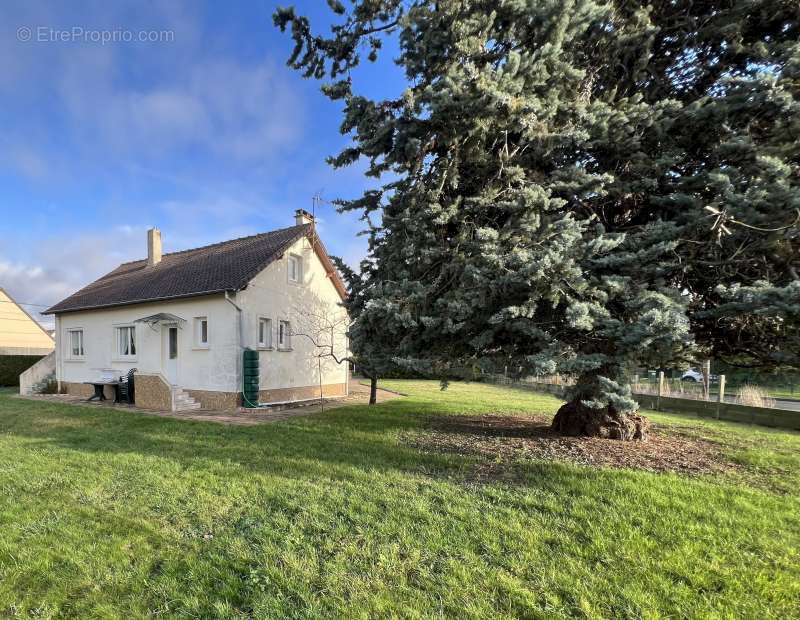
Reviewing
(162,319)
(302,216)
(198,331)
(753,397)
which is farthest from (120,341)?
(753,397)

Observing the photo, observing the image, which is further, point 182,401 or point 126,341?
point 126,341

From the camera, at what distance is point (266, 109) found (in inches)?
418

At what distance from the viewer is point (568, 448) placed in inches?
248

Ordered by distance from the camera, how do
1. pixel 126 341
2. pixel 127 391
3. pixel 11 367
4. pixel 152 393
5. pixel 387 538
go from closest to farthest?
1. pixel 387 538
2. pixel 152 393
3. pixel 127 391
4. pixel 126 341
5. pixel 11 367

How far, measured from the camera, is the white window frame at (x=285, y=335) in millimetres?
13887

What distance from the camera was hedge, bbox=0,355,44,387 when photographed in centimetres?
1931

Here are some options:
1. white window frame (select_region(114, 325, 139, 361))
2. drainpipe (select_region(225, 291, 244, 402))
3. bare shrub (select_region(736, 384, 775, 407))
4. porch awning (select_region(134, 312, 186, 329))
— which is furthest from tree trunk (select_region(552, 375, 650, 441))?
white window frame (select_region(114, 325, 139, 361))

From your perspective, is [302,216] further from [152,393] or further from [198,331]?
[152,393]

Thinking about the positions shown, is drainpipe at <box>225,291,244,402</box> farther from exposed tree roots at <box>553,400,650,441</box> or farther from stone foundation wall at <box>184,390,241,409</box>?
exposed tree roots at <box>553,400,650,441</box>

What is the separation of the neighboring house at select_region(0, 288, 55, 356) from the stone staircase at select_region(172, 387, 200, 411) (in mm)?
23224

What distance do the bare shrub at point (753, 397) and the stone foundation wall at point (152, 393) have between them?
17690 millimetres

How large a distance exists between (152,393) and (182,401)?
1.04m

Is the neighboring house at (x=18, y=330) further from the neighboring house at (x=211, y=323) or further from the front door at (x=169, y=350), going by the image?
the front door at (x=169, y=350)

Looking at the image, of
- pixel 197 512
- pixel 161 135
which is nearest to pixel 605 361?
pixel 197 512
